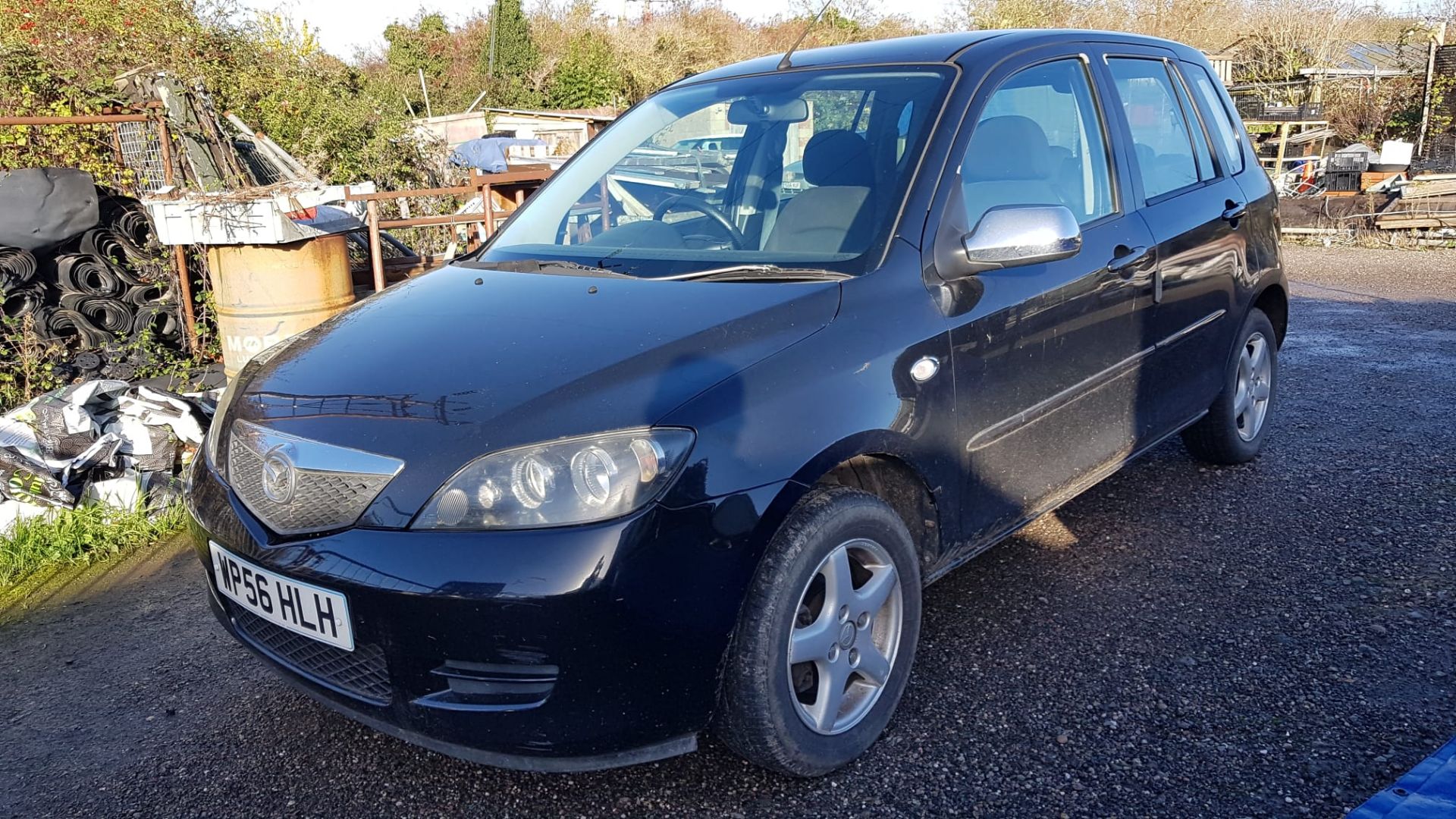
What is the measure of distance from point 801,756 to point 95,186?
595cm

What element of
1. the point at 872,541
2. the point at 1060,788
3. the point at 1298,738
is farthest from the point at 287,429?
the point at 1298,738

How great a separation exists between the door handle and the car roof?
0.73 meters

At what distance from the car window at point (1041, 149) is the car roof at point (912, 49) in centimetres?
12

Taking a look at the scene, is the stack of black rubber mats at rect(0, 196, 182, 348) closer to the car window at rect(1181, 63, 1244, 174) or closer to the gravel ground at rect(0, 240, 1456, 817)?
the gravel ground at rect(0, 240, 1456, 817)

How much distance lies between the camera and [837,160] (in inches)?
119

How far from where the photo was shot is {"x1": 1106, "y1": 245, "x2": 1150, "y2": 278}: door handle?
132 inches

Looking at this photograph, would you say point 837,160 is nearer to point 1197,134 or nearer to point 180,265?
point 1197,134

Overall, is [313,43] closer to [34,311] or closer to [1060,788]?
[34,311]

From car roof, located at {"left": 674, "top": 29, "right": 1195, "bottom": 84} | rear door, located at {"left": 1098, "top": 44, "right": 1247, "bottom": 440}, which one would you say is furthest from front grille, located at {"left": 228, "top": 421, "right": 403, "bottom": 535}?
rear door, located at {"left": 1098, "top": 44, "right": 1247, "bottom": 440}

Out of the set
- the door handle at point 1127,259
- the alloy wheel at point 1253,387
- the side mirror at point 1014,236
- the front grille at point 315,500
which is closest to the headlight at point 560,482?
the front grille at point 315,500

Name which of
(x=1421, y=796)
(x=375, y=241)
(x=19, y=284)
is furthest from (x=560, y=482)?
(x=19, y=284)

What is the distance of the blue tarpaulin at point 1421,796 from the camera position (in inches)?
83.0

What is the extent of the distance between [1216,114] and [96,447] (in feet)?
16.3

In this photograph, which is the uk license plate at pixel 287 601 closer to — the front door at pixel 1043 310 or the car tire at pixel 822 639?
the car tire at pixel 822 639
